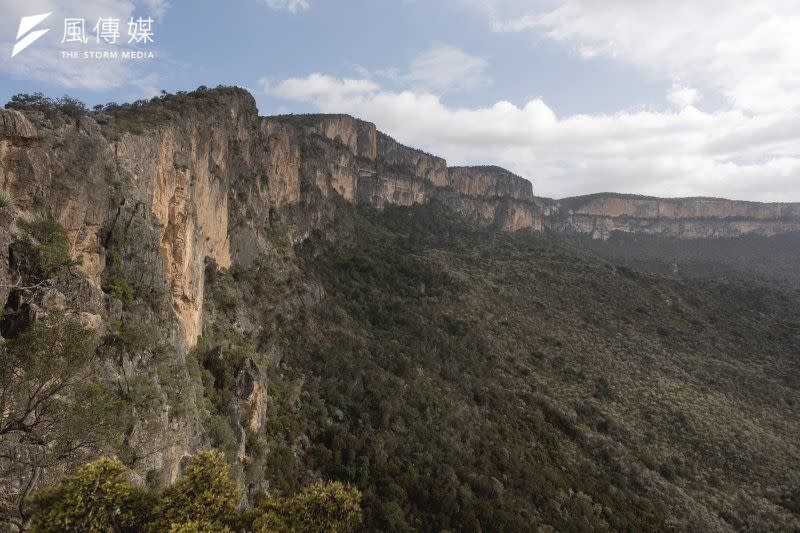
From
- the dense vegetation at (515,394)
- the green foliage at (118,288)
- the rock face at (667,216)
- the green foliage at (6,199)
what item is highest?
the rock face at (667,216)

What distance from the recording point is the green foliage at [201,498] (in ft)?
27.7

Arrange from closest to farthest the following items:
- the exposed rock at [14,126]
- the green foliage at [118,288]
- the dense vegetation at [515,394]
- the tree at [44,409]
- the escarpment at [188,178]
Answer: the tree at [44,409] < the exposed rock at [14,126] < the escarpment at [188,178] < the green foliage at [118,288] < the dense vegetation at [515,394]

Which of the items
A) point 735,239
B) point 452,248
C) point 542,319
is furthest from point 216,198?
point 735,239

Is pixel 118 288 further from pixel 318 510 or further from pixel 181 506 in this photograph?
pixel 318 510

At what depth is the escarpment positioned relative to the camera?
1566 cm

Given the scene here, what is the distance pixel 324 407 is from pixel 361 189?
78.6 metres

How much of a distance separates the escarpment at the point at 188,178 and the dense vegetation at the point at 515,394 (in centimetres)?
543

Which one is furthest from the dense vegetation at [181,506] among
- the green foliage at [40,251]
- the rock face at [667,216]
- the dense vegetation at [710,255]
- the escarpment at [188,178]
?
the rock face at [667,216]

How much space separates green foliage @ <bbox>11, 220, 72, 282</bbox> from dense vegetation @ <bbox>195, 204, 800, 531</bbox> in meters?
12.9

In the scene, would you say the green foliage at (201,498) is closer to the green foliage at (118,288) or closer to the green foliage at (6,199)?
the green foliage at (118,288)

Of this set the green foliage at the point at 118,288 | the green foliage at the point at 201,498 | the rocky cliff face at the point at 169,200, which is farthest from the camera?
the green foliage at the point at 118,288

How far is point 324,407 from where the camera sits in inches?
1372

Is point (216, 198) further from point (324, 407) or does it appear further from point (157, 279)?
point (324, 407)

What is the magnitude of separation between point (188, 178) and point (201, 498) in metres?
21.7
